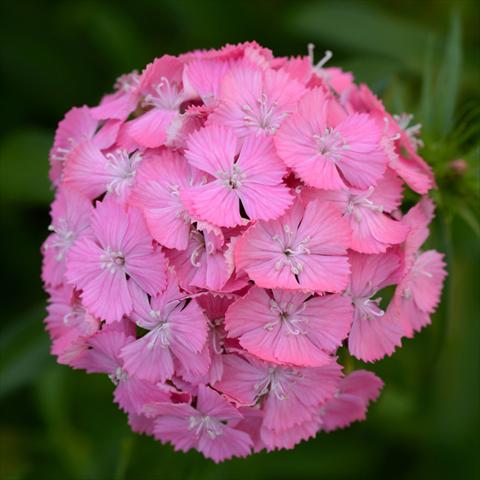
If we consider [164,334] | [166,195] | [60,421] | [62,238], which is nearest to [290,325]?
[164,334]

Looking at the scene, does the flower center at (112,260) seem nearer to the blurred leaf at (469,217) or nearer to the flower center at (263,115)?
the flower center at (263,115)

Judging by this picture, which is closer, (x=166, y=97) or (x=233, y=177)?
(x=233, y=177)

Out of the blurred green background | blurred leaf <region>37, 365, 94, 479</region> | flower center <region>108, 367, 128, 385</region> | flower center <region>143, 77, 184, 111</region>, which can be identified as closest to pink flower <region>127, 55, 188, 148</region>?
flower center <region>143, 77, 184, 111</region>

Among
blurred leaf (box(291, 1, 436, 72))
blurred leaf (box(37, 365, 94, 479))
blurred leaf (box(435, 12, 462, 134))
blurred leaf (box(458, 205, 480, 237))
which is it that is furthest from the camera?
blurred leaf (box(291, 1, 436, 72))

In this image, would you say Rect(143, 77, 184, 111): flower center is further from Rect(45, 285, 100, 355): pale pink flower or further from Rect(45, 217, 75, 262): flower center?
Rect(45, 285, 100, 355): pale pink flower

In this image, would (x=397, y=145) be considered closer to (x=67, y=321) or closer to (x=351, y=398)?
(x=351, y=398)

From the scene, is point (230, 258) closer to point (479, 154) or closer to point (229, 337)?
point (229, 337)
